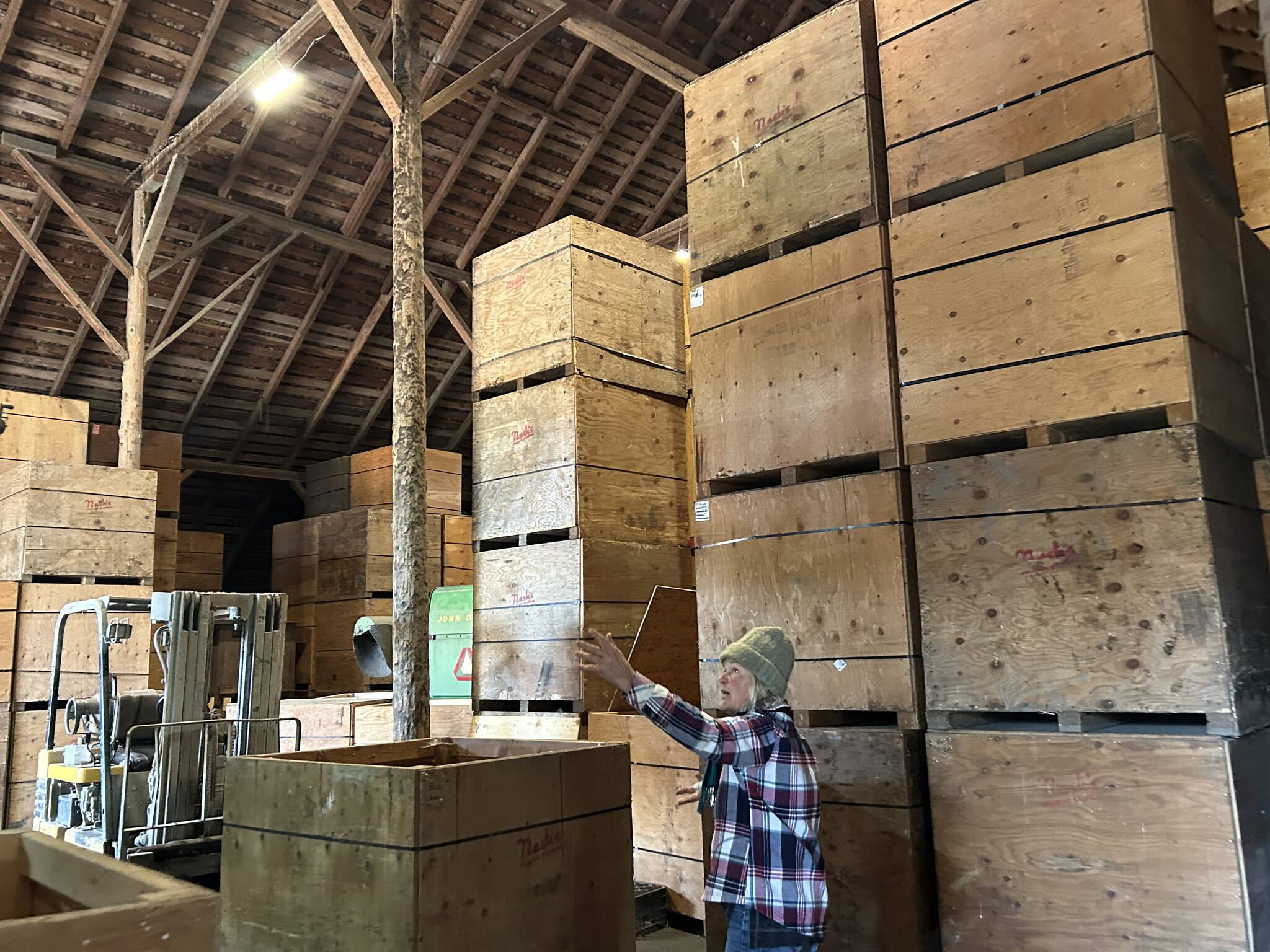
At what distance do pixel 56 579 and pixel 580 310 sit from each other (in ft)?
22.8

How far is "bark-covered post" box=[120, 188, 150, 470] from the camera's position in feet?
35.7

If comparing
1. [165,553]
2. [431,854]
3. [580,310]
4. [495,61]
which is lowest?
[431,854]

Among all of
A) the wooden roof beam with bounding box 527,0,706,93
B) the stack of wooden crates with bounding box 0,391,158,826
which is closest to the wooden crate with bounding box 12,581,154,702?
the stack of wooden crates with bounding box 0,391,158,826

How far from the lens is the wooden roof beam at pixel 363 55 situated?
7883mm

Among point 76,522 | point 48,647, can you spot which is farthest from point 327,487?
point 48,647

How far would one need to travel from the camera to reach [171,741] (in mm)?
6168

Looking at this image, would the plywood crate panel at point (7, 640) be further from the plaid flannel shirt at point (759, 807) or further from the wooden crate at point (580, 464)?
the plaid flannel shirt at point (759, 807)

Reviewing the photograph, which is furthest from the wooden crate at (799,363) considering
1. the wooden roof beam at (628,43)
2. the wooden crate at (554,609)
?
the wooden roof beam at (628,43)

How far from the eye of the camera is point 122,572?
10031mm

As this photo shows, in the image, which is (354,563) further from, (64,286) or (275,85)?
(275,85)

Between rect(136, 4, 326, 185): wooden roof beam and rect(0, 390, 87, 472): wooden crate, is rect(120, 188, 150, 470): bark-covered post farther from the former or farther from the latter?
rect(136, 4, 326, 185): wooden roof beam

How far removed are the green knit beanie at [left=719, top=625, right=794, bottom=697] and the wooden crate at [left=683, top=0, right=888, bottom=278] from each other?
1805 millimetres

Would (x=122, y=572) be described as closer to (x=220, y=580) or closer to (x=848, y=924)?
(x=220, y=580)

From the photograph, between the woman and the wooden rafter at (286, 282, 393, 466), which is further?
the wooden rafter at (286, 282, 393, 466)
